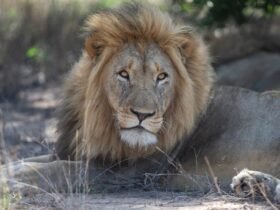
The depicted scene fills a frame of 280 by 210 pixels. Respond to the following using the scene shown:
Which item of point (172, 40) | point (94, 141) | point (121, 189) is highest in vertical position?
point (172, 40)

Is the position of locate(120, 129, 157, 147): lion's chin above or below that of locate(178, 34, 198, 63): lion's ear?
below

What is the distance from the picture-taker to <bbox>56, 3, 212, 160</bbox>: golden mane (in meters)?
5.75

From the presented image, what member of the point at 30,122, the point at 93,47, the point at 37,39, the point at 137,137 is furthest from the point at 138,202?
the point at 37,39

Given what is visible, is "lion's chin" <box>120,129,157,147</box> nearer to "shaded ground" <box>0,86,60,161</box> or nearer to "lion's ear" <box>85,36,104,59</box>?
"lion's ear" <box>85,36,104,59</box>

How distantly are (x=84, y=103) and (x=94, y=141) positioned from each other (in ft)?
1.04

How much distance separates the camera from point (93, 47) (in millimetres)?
5883

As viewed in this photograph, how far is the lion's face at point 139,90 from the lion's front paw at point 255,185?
2.79 ft

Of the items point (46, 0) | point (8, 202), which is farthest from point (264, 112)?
point (46, 0)

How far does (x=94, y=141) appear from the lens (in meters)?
5.84

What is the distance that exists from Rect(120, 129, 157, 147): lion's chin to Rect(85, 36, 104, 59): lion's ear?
711 mm

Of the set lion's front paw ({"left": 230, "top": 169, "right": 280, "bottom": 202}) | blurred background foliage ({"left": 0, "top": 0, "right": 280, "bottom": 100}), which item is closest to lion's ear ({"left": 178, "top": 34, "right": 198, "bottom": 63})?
lion's front paw ({"left": 230, "top": 169, "right": 280, "bottom": 202})

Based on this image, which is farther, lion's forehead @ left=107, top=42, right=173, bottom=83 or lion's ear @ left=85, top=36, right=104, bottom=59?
lion's ear @ left=85, top=36, right=104, bottom=59

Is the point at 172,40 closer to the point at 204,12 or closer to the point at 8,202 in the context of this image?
the point at 8,202

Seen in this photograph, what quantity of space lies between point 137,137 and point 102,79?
1.98 ft
